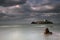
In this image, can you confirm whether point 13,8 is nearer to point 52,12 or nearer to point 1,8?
point 1,8

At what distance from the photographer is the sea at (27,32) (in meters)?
2.28

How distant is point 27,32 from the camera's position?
2.35 m

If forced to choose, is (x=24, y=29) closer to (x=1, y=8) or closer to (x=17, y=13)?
(x=17, y=13)

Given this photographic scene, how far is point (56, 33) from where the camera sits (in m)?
2.30

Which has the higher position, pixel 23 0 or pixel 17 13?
pixel 23 0

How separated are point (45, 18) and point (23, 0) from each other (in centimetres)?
47

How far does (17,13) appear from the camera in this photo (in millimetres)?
2326

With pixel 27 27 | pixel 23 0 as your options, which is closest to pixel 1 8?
pixel 23 0

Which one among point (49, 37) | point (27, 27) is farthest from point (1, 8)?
point (49, 37)

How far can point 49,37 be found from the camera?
7.48 feet

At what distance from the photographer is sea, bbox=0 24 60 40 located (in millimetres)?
2277

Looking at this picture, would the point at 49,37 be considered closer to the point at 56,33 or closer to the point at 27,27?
the point at 56,33

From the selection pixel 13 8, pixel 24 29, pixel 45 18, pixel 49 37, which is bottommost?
pixel 49 37

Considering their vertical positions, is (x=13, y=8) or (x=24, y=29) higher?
(x=13, y=8)
